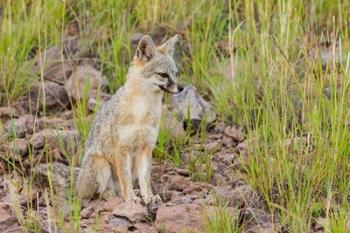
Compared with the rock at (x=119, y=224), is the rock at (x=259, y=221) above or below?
above

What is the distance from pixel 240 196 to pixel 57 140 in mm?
1748

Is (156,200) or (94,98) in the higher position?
(94,98)

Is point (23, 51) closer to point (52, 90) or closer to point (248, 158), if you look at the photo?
point (52, 90)

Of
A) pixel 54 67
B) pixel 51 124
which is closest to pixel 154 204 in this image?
pixel 51 124

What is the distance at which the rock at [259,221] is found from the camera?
5.85 metres

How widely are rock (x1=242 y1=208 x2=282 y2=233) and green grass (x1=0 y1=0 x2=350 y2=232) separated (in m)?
0.07

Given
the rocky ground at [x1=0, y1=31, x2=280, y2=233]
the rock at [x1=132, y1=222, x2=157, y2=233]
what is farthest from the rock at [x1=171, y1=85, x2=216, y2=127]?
the rock at [x1=132, y1=222, x2=157, y2=233]

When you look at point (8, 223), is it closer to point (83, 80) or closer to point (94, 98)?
point (94, 98)

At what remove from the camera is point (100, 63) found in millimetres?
8836

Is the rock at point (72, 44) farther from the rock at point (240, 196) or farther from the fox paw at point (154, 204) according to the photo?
the rock at point (240, 196)

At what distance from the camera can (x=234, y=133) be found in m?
7.71

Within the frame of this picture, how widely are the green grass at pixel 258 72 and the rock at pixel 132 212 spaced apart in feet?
1.00

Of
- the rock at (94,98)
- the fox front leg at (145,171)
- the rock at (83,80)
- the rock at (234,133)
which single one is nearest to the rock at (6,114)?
the rock at (83,80)

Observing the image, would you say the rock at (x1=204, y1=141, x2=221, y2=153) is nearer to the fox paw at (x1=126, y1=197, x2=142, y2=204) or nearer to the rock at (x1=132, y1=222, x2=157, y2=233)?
the fox paw at (x1=126, y1=197, x2=142, y2=204)
